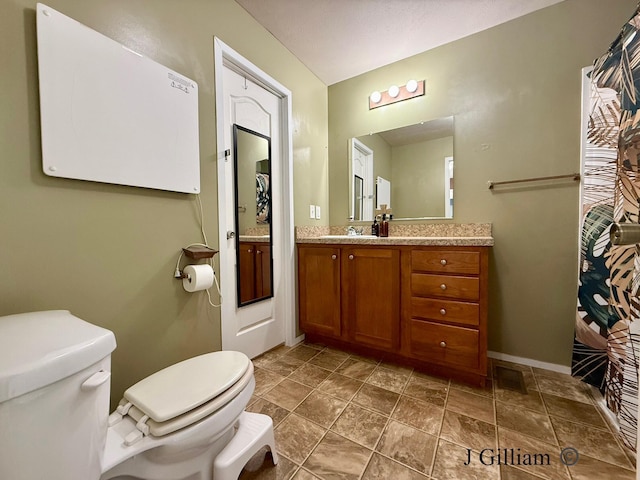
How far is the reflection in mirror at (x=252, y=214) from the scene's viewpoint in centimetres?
174

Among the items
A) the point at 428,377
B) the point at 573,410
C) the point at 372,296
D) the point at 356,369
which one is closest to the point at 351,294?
the point at 372,296

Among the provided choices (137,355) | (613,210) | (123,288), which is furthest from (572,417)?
(123,288)

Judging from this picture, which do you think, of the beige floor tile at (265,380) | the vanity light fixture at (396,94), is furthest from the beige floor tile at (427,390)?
the vanity light fixture at (396,94)

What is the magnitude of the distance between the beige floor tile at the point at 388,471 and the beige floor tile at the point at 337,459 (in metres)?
0.03

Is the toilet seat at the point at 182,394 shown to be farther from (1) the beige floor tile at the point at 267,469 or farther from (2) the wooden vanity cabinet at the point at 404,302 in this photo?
(2) the wooden vanity cabinet at the point at 404,302

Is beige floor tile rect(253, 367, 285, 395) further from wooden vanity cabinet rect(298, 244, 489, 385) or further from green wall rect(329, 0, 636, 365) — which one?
green wall rect(329, 0, 636, 365)

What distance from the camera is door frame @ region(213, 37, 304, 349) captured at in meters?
1.51

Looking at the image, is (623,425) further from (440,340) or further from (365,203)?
(365,203)

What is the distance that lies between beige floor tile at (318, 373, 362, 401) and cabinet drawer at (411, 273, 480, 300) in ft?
2.22

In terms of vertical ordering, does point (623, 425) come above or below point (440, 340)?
below

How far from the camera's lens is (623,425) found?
1071mm

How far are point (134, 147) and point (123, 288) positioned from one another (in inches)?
24.6

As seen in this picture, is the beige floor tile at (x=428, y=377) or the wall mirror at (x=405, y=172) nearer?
the beige floor tile at (x=428, y=377)

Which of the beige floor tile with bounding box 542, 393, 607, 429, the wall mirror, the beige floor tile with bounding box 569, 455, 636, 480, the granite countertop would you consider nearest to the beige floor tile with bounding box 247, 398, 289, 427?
the granite countertop
